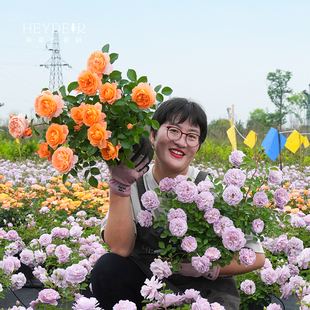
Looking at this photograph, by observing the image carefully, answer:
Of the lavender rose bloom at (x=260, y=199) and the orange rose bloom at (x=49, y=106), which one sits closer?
the orange rose bloom at (x=49, y=106)

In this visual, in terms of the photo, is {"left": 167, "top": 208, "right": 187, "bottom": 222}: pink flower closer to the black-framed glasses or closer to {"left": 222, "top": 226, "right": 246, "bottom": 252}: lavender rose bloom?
{"left": 222, "top": 226, "right": 246, "bottom": 252}: lavender rose bloom

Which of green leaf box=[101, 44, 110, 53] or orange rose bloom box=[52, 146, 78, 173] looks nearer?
orange rose bloom box=[52, 146, 78, 173]

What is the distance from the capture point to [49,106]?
1.37 meters

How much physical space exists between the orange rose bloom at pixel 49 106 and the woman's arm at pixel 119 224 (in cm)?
45

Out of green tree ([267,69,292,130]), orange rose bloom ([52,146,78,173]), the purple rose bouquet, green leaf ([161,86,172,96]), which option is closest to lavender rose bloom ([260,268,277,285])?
the purple rose bouquet

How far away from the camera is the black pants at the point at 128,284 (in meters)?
1.76

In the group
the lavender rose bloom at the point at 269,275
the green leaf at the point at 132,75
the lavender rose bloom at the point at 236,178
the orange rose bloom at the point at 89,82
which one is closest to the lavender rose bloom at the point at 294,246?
the lavender rose bloom at the point at 269,275

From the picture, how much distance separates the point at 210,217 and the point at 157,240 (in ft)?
1.22

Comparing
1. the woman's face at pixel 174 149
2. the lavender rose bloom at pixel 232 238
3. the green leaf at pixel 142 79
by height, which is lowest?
the lavender rose bloom at pixel 232 238

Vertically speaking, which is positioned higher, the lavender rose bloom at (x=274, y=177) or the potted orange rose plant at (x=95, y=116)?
the potted orange rose plant at (x=95, y=116)

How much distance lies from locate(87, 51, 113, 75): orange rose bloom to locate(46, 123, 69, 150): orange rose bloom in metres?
0.23

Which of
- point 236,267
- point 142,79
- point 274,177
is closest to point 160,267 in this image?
point 236,267

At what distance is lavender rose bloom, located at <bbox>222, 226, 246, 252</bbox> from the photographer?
1.48 metres

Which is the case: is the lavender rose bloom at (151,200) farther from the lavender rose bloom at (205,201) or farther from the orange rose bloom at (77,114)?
the orange rose bloom at (77,114)
